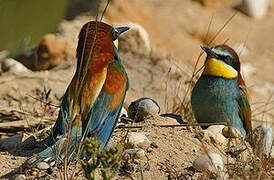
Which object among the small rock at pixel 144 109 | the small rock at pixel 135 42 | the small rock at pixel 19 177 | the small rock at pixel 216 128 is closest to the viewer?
the small rock at pixel 19 177

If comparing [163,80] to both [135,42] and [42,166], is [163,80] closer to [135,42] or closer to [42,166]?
[135,42]

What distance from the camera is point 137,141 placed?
13.3ft

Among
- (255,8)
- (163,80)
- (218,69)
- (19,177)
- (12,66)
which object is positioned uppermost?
(255,8)

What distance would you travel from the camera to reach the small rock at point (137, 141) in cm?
403

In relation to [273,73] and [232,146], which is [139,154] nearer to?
[232,146]

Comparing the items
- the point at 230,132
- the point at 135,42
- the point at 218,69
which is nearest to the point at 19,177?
the point at 230,132

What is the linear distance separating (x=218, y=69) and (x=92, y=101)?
0.93 meters

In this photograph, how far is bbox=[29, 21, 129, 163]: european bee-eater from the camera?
12.7 ft

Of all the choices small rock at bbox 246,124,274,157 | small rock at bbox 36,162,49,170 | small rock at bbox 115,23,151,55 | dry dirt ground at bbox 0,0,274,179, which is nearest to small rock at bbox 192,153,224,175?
dry dirt ground at bbox 0,0,274,179

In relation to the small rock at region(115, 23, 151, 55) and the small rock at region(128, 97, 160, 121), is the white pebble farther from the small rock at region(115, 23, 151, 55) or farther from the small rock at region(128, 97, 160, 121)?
the small rock at region(115, 23, 151, 55)

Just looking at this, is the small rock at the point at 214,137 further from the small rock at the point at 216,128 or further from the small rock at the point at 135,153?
the small rock at the point at 135,153

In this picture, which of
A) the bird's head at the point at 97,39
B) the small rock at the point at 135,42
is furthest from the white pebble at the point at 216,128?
the small rock at the point at 135,42

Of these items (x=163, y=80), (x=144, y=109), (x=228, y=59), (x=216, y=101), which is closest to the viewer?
(x=144, y=109)

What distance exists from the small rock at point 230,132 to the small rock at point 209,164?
406mm
